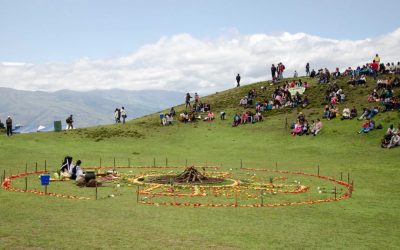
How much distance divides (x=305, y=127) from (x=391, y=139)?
1240cm

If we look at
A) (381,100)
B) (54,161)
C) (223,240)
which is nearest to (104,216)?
(223,240)

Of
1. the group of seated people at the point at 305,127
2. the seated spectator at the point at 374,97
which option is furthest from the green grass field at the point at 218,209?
the seated spectator at the point at 374,97

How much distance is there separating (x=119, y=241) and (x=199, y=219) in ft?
15.7

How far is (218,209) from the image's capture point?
22.1 metres

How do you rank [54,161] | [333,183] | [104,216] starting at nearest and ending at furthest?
[104,216]
[333,183]
[54,161]

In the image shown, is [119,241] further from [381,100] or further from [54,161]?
[381,100]

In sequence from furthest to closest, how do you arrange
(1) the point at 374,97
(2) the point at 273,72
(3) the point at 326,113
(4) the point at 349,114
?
(2) the point at 273,72
(1) the point at 374,97
(3) the point at 326,113
(4) the point at 349,114

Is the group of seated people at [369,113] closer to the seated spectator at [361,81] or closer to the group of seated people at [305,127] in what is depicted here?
the group of seated people at [305,127]

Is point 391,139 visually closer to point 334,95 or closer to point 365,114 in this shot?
point 365,114

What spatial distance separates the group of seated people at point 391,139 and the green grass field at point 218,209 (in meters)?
1.30

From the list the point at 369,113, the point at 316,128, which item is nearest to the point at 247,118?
the point at 316,128

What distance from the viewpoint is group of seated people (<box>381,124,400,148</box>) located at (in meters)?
46.0

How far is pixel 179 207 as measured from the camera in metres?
22.3

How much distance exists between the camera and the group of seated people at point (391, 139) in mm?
45969
